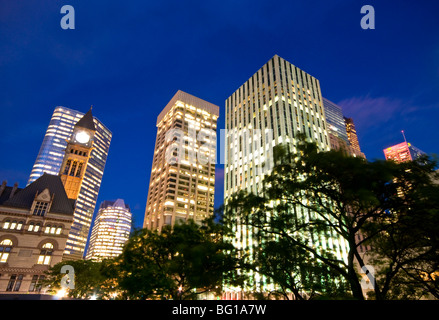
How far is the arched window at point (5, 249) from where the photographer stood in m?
49.4

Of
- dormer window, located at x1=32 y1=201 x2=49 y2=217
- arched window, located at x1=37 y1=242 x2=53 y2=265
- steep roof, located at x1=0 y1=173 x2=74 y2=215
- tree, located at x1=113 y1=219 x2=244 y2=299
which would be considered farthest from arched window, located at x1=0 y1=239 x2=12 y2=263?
tree, located at x1=113 y1=219 x2=244 y2=299

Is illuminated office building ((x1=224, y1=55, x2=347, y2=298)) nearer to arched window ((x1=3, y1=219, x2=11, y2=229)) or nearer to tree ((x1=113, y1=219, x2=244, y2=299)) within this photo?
tree ((x1=113, y1=219, x2=244, y2=299))

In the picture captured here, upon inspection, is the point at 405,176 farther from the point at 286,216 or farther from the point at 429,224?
the point at 286,216

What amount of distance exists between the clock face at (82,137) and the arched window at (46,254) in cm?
5984

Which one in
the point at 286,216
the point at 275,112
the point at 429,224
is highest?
the point at 275,112

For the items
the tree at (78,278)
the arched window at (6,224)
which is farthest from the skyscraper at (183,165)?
the arched window at (6,224)

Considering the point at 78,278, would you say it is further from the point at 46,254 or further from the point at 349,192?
the point at 349,192

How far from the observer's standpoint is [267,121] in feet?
273

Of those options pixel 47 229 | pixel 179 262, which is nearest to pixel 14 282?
pixel 47 229

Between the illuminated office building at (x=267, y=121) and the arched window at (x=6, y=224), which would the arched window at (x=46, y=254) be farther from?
the illuminated office building at (x=267, y=121)

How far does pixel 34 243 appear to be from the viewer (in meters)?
52.4
